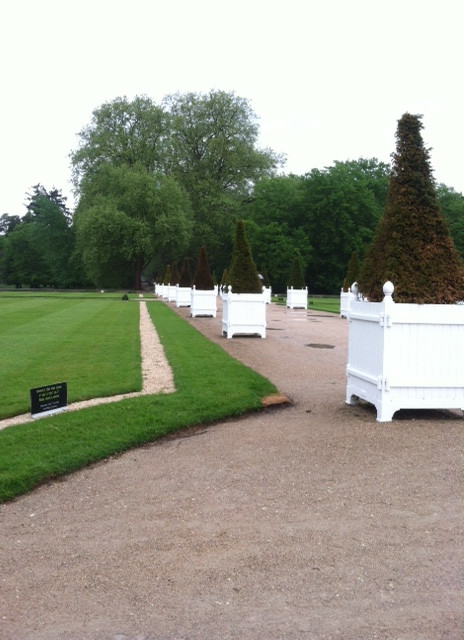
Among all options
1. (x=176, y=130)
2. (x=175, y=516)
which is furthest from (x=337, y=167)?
(x=175, y=516)

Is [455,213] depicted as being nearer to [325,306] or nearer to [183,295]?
[325,306]

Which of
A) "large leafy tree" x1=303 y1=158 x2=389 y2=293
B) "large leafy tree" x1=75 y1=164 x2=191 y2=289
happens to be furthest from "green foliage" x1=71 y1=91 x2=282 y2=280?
"large leafy tree" x1=303 y1=158 x2=389 y2=293

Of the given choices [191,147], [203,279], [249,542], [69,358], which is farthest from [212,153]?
[249,542]

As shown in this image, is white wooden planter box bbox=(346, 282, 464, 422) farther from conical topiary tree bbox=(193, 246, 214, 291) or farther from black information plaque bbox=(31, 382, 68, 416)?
conical topiary tree bbox=(193, 246, 214, 291)

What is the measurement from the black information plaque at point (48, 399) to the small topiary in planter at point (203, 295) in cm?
2176

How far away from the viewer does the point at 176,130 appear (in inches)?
2667

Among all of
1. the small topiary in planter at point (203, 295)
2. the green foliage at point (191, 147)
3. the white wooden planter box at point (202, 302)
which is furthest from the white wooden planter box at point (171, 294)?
the green foliage at point (191, 147)

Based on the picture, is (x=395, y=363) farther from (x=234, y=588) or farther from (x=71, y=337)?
(x=71, y=337)

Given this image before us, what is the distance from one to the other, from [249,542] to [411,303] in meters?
4.61

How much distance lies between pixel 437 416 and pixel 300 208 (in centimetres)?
6606

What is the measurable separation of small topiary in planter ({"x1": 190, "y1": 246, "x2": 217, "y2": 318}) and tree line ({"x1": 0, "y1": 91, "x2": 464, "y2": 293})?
29538 millimetres

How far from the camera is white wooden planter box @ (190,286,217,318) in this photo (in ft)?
99.5

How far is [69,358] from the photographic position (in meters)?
13.8

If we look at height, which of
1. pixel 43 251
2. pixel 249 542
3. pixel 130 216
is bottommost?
pixel 249 542
